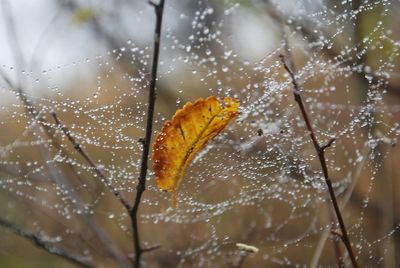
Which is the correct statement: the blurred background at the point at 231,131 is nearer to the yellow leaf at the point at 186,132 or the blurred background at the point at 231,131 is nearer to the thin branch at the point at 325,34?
the thin branch at the point at 325,34

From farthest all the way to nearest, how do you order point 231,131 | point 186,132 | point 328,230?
point 231,131 < point 328,230 < point 186,132

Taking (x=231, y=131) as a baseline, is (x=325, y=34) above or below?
above

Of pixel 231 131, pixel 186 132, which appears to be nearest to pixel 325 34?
pixel 231 131

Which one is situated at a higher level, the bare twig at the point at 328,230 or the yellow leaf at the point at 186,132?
the bare twig at the point at 328,230

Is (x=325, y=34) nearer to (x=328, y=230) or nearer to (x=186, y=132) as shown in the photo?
(x=328, y=230)

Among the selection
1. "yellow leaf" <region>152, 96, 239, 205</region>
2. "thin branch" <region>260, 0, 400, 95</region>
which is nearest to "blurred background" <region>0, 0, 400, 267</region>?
"thin branch" <region>260, 0, 400, 95</region>

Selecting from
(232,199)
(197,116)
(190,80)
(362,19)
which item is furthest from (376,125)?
(197,116)

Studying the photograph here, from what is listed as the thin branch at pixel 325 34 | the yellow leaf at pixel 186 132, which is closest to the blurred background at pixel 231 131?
the thin branch at pixel 325 34
